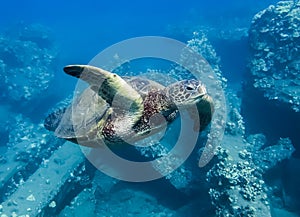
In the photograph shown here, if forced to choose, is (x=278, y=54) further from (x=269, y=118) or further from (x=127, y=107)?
(x=127, y=107)

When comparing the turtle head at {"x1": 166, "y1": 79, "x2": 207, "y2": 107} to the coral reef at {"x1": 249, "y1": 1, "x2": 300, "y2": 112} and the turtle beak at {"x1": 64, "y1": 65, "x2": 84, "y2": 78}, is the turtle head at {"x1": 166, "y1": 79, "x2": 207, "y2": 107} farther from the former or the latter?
the coral reef at {"x1": 249, "y1": 1, "x2": 300, "y2": 112}

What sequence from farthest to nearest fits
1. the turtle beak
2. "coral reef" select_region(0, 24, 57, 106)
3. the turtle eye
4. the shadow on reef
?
"coral reef" select_region(0, 24, 57, 106) → the shadow on reef → the turtle eye → the turtle beak

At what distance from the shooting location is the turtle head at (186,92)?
276 centimetres

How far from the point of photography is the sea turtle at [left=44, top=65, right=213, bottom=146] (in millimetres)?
2439

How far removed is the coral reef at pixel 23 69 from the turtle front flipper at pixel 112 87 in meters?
9.78

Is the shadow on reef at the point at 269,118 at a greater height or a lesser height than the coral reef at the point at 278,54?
lesser

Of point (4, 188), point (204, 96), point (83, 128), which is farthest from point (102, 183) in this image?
point (204, 96)

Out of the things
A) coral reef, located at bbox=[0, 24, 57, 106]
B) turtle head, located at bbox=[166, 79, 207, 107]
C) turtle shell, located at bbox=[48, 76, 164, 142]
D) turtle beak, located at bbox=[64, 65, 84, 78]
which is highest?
turtle head, located at bbox=[166, 79, 207, 107]

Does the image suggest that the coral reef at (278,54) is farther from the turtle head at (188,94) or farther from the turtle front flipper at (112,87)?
the turtle front flipper at (112,87)

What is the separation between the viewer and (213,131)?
5.40 m

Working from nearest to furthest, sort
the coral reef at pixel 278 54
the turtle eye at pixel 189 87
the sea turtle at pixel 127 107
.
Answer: the sea turtle at pixel 127 107
the turtle eye at pixel 189 87
the coral reef at pixel 278 54

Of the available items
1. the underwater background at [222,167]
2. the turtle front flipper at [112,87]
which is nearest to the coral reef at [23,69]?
the underwater background at [222,167]

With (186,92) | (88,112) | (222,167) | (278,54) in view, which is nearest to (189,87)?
(186,92)

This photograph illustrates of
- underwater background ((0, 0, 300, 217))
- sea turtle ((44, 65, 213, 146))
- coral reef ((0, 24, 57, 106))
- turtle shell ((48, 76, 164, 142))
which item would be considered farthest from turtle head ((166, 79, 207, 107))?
coral reef ((0, 24, 57, 106))
